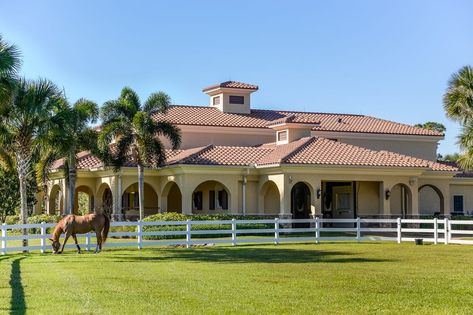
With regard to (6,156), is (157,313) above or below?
below

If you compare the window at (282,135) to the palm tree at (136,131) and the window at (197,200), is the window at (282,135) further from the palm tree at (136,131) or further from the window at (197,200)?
the palm tree at (136,131)

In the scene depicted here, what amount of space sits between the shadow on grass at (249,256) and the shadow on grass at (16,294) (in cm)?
490

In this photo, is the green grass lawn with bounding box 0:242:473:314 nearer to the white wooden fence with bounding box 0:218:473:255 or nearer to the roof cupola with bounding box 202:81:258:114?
the white wooden fence with bounding box 0:218:473:255

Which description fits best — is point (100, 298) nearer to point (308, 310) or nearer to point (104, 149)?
point (308, 310)

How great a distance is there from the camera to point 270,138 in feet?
166

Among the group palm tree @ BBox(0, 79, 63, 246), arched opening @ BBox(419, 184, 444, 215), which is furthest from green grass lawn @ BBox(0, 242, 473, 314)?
arched opening @ BBox(419, 184, 444, 215)

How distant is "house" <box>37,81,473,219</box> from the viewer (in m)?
40.8

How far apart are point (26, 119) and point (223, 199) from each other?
1578 cm

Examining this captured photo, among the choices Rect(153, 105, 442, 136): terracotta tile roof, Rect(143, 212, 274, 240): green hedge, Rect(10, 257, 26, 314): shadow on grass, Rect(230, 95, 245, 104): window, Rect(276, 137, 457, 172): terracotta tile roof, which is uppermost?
Rect(230, 95, 245, 104): window

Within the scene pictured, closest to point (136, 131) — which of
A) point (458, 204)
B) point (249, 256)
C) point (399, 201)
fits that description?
point (399, 201)

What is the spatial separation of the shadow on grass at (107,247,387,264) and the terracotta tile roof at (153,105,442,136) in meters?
19.8

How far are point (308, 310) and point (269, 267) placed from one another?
7577mm

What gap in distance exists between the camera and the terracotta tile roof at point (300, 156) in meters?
40.4

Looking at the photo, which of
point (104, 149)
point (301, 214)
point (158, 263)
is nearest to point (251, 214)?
point (301, 214)
